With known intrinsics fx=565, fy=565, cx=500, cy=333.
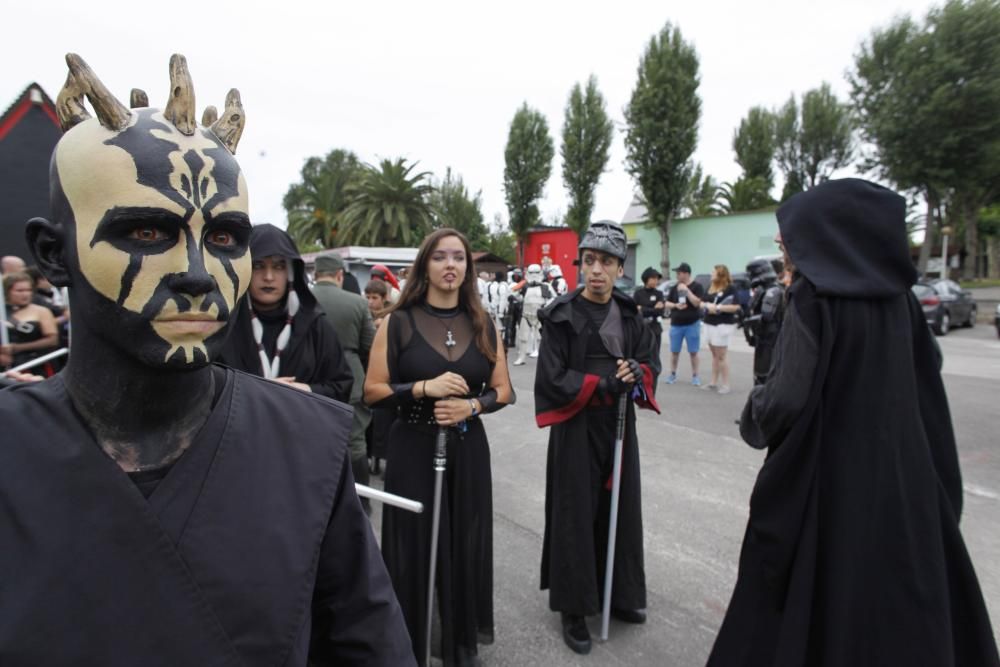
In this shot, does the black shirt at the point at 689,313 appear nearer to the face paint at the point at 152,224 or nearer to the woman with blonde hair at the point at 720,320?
the woman with blonde hair at the point at 720,320

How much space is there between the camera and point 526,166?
39500 millimetres

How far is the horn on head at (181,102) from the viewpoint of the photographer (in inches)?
39.0

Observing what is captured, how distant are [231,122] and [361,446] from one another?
3.18 m

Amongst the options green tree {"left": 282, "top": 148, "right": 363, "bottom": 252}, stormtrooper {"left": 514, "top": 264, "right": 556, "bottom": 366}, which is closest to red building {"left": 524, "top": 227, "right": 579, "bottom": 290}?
green tree {"left": 282, "top": 148, "right": 363, "bottom": 252}

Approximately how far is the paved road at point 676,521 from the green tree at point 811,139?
37.2m

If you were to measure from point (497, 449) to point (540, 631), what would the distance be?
305cm

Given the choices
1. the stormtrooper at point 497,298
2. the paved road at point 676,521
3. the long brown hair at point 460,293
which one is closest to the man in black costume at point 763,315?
the paved road at point 676,521

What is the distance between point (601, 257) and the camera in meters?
3.12

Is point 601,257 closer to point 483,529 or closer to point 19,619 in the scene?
point 483,529

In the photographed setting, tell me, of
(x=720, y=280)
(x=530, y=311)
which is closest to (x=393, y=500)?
(x=720, y=280)

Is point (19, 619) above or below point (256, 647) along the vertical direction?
above

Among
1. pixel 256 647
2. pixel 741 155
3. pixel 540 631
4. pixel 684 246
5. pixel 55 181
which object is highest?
pixel 741 155

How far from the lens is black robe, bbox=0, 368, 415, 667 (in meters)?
0.79

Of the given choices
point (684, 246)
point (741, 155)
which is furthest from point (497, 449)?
point (741, 155)
